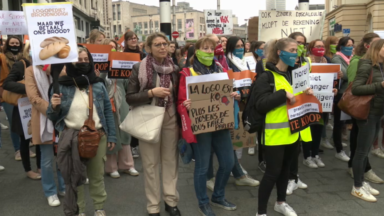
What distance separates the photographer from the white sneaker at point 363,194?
4312 millimetres

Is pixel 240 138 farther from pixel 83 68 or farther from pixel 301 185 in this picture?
pixel 83 68

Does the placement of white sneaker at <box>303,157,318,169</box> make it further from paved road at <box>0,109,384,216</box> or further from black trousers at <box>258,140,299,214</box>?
black trousers at <box>258,140,299,214</box>

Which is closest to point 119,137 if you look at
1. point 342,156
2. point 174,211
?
point 174,211

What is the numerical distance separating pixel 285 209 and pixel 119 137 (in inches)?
105

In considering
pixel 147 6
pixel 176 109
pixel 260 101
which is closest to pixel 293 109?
pixel 260 101

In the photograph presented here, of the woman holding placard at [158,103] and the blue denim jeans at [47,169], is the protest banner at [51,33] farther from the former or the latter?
the blue denim jeans at [47,169]

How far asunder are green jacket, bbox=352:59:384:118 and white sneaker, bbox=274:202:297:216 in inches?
61.4

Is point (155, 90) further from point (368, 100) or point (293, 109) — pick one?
point (368, 100)

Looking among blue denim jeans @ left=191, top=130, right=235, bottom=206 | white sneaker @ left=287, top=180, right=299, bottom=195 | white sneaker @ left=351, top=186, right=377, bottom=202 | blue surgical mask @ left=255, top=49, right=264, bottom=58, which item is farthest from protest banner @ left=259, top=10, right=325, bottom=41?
blue denim jeans @ left=191, top=130, right=235, bottom=206

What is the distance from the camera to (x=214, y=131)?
3.86 metres

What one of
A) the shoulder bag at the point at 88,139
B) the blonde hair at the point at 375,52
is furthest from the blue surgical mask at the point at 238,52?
the shoulder bag at the point at 88,139

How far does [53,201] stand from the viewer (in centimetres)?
429

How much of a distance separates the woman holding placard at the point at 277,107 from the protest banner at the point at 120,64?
234cm

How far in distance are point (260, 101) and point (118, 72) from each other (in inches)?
97.7
